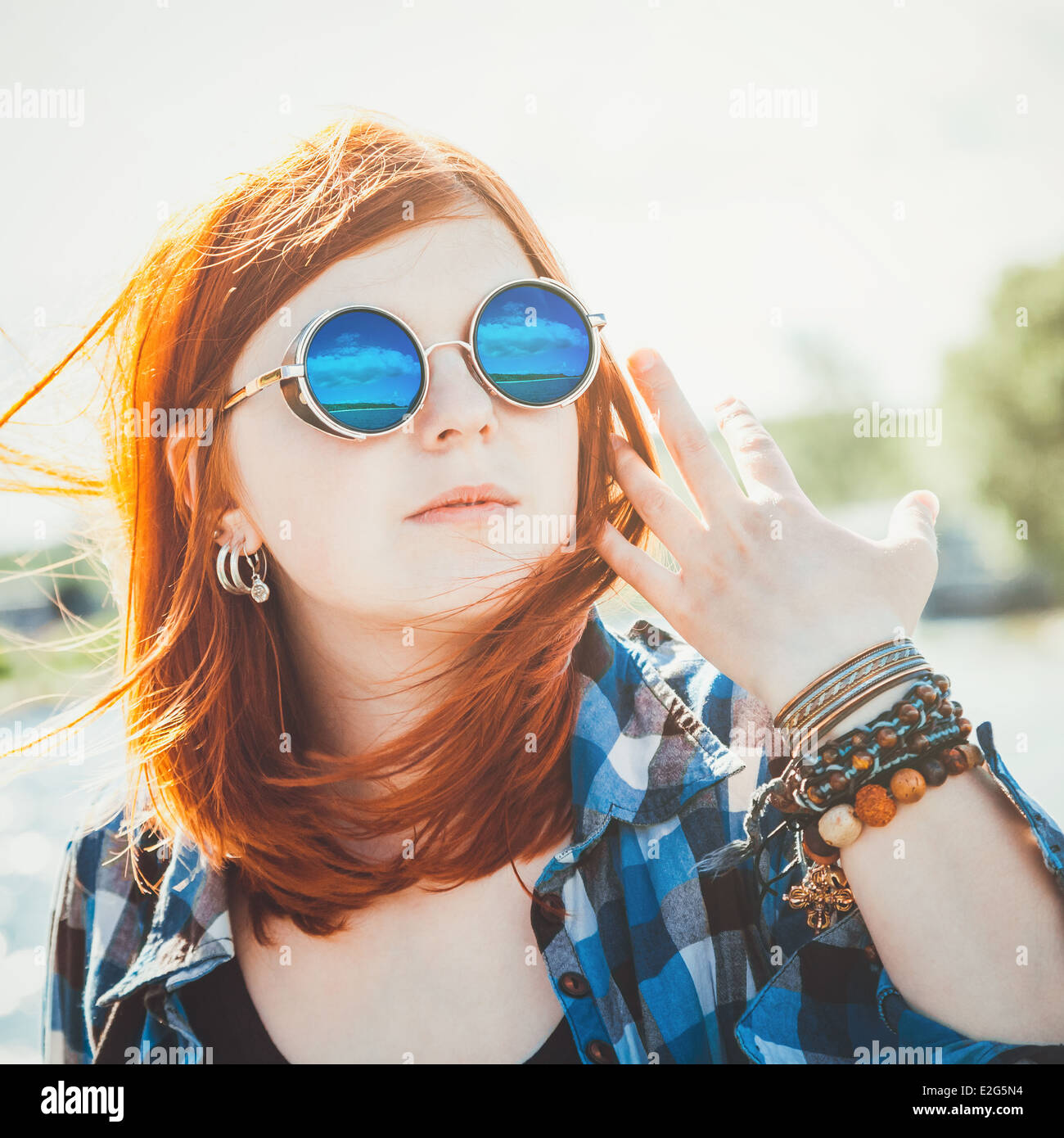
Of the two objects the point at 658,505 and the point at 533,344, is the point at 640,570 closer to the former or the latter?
the point at 658,505

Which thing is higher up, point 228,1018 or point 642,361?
point 642,361

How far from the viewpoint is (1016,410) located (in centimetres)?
2475

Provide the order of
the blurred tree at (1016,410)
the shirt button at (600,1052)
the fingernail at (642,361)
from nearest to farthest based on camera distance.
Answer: the shirt button at (600,1052)
the fingernail at (642,361)
the blurred tree at (1016,410)

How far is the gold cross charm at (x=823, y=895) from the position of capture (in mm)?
1436

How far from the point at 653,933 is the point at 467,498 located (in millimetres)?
814

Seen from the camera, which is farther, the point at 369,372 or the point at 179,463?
the point at 179,463

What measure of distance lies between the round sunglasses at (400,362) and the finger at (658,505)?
211 millimetres

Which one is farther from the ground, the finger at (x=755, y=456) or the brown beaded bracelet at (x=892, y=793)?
the finger at (x=755, y=456)

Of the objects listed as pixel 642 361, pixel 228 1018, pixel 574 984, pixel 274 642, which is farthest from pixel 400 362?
pixel 228 1018

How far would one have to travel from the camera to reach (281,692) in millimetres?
2004

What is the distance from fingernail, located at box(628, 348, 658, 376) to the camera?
1.76 meters
